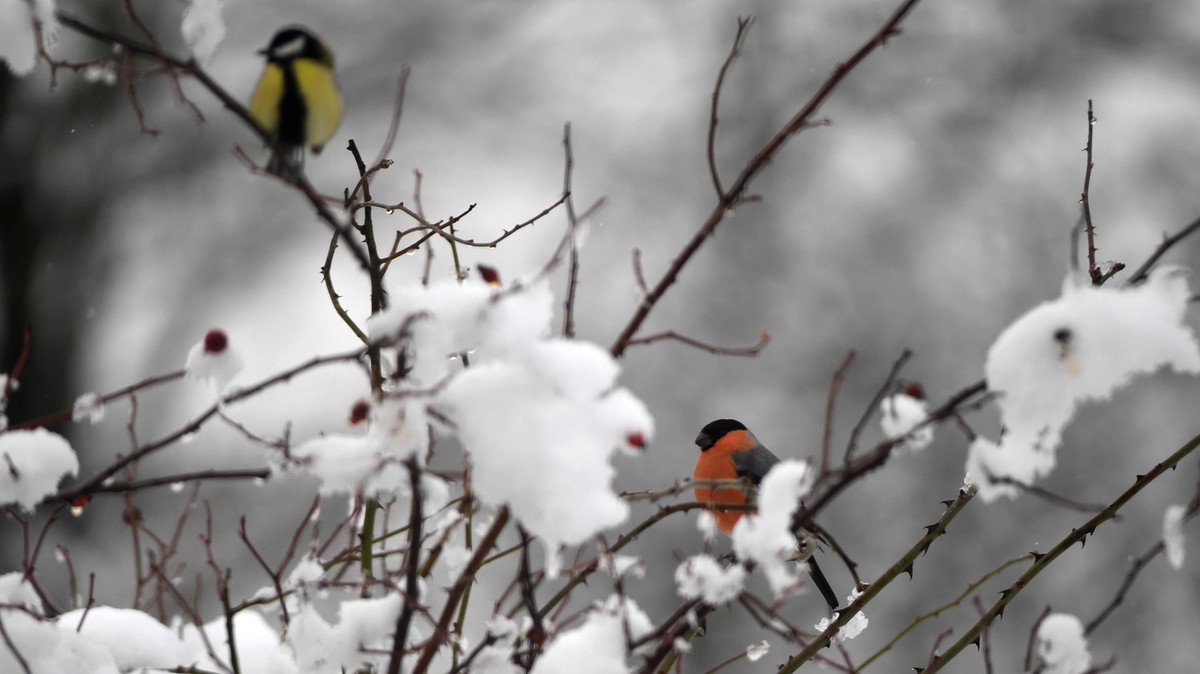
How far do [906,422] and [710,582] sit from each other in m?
0.24

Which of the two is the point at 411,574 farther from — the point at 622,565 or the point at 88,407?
the point at 88,407

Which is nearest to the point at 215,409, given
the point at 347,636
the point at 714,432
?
the point at 347,636

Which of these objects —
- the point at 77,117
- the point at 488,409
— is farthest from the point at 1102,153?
the point at 488,409

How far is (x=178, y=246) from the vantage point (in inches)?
324

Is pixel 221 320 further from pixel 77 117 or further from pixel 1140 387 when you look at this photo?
pixel 1140 387

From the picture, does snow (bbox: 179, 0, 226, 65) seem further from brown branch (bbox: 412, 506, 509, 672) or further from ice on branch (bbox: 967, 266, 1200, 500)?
ice on branch (bbox: 967, 266, 1200, 500)

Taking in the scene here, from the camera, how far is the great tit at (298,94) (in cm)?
122

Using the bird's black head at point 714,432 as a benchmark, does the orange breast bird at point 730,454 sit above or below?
below

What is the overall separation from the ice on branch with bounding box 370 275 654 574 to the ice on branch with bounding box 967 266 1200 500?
1.07 feet

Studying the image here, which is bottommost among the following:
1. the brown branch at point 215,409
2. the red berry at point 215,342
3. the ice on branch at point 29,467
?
the brown branch at point 215,409

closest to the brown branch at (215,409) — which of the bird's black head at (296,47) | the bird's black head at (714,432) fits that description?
the bird's black head at (296,47)

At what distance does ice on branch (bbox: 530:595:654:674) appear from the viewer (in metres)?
1.14

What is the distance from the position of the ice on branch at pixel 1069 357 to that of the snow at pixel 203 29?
2.57ft

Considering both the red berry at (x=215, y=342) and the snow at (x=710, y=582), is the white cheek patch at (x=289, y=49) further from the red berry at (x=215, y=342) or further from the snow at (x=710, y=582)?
the snow at (x=710, y=582)
